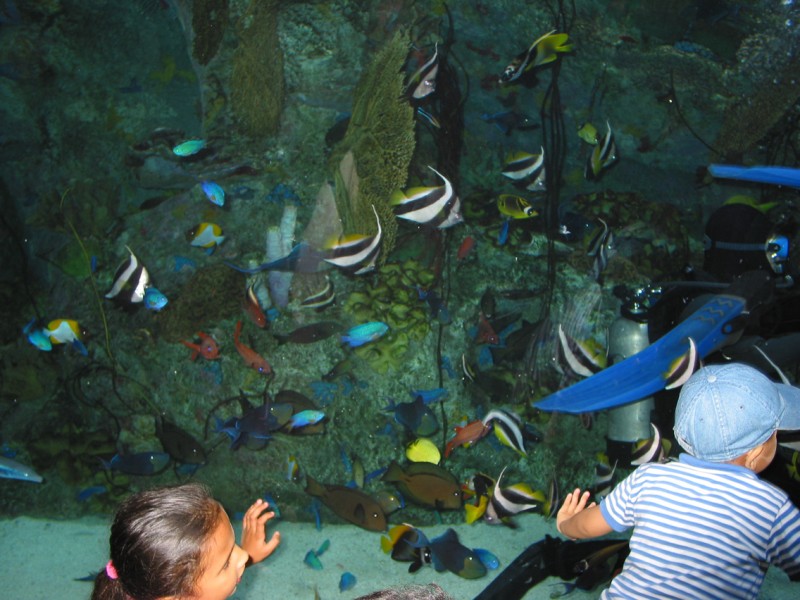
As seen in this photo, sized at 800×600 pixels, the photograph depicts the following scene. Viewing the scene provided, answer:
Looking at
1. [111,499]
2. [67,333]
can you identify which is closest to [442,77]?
[67,333]

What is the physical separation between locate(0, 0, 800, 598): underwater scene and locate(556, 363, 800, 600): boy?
150cm

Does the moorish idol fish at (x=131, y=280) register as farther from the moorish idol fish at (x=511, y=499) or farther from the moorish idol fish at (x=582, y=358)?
the moorish idol fish at (x=582, y=358)

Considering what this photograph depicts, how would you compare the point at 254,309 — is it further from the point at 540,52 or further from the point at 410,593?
the point at 410,593

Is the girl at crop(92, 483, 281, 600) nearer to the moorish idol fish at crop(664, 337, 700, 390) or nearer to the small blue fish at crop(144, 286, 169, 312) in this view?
the moorish idol fish at crop(664, 337, 700, 390)

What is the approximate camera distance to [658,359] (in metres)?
3.39

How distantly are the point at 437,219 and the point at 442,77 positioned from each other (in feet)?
10.1

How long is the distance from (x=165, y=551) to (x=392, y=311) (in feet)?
12.3

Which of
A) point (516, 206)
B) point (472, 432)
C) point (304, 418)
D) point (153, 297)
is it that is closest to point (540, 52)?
point (516, 206)

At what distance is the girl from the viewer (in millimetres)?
1373

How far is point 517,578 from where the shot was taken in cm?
288

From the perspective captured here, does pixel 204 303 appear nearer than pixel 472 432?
No

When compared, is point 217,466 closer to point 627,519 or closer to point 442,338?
point 442,338

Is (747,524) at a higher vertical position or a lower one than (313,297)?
higher

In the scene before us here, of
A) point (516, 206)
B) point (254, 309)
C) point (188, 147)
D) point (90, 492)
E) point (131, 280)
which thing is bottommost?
point (90, 492)
